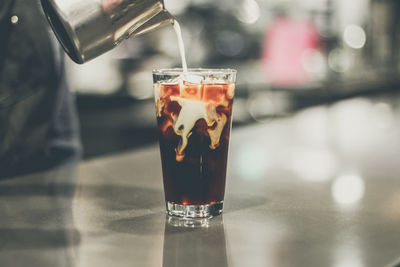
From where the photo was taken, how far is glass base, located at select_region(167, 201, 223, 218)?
2.55ft

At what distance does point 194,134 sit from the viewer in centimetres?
76

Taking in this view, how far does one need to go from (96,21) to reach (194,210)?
29cm

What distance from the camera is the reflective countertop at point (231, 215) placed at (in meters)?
0.61

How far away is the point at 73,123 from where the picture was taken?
140 centimetres

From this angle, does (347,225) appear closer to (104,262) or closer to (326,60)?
(104,262)

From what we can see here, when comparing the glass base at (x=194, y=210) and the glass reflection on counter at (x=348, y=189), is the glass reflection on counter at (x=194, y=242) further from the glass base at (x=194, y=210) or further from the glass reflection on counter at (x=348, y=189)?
the glass reflection on counter at (x=348, y=189)

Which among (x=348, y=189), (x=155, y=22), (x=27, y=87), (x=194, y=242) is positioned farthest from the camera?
(x=27, y=87)

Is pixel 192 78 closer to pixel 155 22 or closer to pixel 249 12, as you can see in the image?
pixel 155 22

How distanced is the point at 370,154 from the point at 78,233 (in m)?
0.86

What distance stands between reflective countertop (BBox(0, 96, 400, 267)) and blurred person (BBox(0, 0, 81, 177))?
109mm

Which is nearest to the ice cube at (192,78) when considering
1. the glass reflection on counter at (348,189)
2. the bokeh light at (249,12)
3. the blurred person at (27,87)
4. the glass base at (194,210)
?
the glass base at (194,210)

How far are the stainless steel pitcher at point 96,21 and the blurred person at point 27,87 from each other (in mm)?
449

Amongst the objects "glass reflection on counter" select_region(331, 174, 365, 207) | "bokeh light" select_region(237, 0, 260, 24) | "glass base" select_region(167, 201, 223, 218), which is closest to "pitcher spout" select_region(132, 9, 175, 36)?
"glass base" select_region(167, 201, 223, 218)

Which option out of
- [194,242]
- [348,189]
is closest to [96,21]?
[194,242]
